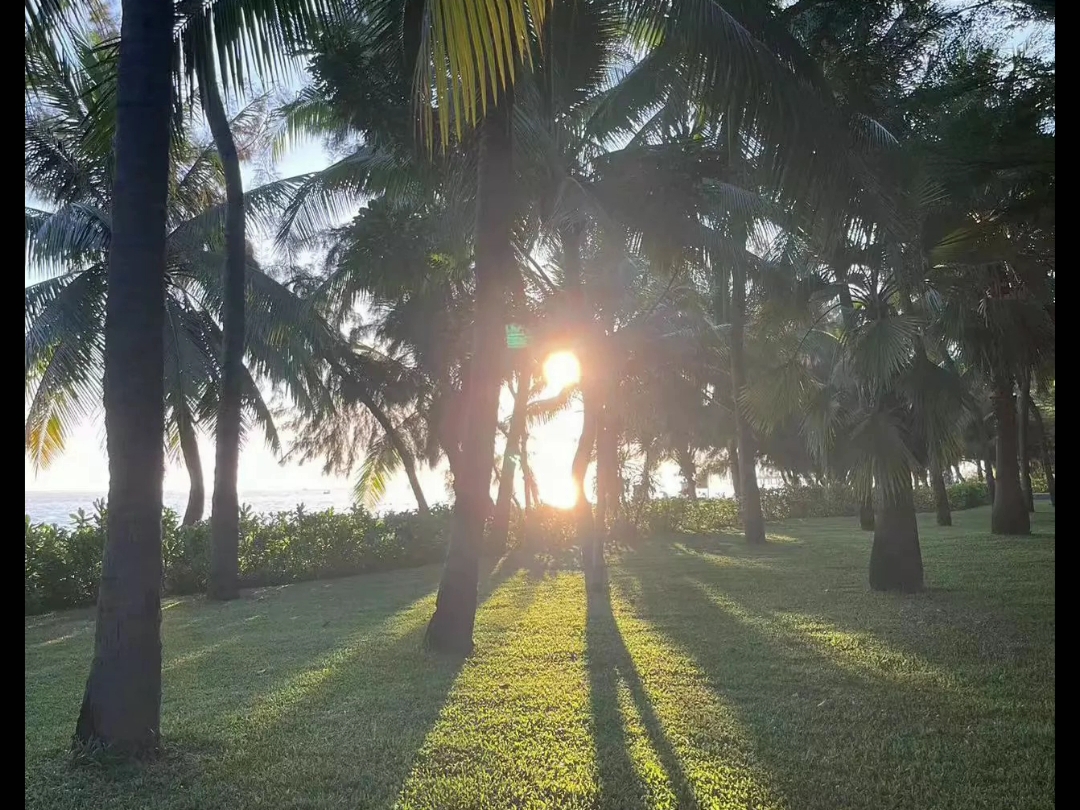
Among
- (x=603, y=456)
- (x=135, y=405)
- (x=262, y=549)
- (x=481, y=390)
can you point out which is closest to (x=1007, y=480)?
(x=603, y=456)

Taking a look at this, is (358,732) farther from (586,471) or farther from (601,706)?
(586,471)

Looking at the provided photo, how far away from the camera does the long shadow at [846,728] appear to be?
4137 mm

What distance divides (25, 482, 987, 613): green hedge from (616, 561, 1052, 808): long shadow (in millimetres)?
4840

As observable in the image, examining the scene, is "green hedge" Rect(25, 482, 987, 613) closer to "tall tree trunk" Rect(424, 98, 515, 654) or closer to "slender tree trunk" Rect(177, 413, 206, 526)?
"slender tree trunk" Rect(177, 413, 206, 526)

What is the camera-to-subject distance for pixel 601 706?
584cm

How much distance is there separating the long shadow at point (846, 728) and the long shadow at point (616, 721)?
56 centimetres

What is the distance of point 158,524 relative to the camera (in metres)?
4.83

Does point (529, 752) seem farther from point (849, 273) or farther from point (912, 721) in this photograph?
point (849, 273)

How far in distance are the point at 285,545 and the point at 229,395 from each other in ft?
14.0

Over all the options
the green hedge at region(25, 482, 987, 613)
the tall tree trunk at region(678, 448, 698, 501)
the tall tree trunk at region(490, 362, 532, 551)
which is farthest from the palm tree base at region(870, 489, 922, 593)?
the tall tree trunk at region(678, 448, 698, 501)

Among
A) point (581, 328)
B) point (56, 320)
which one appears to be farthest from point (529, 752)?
point (56, 320)

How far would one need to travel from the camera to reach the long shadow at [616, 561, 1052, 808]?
414cm

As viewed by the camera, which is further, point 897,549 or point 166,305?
point 166,305

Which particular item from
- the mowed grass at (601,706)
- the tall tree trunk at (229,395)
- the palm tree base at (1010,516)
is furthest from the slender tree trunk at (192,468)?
the palm tree base at (1010,516)
